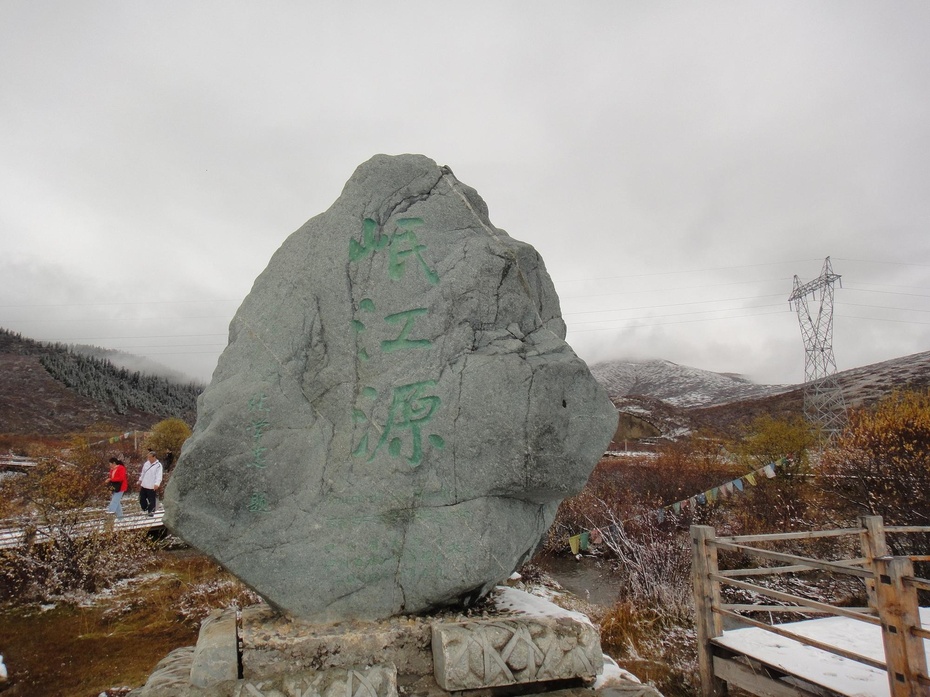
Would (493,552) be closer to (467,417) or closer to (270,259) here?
(467,417)

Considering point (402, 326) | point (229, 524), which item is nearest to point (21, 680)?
point (229, 524)

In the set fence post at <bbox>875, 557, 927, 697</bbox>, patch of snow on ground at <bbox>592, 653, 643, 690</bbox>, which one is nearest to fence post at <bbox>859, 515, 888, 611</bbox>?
fence post at <bbox>875, 557, 927, 697</bbox>

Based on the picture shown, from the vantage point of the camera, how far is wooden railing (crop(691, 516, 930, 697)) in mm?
4223

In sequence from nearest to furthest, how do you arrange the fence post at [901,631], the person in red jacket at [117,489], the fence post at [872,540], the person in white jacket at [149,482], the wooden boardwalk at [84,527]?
the fence post at [901,631], the fence post at [872,540], the wooden boardwalk at [84,527], the person in red jacket at [117,489], the person in white jacket at [149,482]

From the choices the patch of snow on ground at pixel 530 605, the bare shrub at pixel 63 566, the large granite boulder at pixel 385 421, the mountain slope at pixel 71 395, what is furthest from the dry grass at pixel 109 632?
the mountain slope at pixel 71 395

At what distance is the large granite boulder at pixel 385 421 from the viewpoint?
3660mm

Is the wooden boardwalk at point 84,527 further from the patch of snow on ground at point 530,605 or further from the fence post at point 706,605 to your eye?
the fence post at point 706,605

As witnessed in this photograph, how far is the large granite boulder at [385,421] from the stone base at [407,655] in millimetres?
163

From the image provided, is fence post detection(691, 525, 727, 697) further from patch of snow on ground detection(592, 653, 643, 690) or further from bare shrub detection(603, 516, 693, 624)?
bare shrub detection(603, 516, 693, 624)

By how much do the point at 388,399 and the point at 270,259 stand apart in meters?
1.42

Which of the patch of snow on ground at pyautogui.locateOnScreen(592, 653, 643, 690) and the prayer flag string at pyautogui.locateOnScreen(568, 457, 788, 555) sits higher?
→ the prayer flag string at pyautogui.locateOnScreen(568, 457, 788, 555)

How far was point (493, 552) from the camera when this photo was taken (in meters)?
3.77

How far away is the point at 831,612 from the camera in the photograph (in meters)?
4.89

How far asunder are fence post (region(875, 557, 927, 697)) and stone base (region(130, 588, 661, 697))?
6.47 feet
